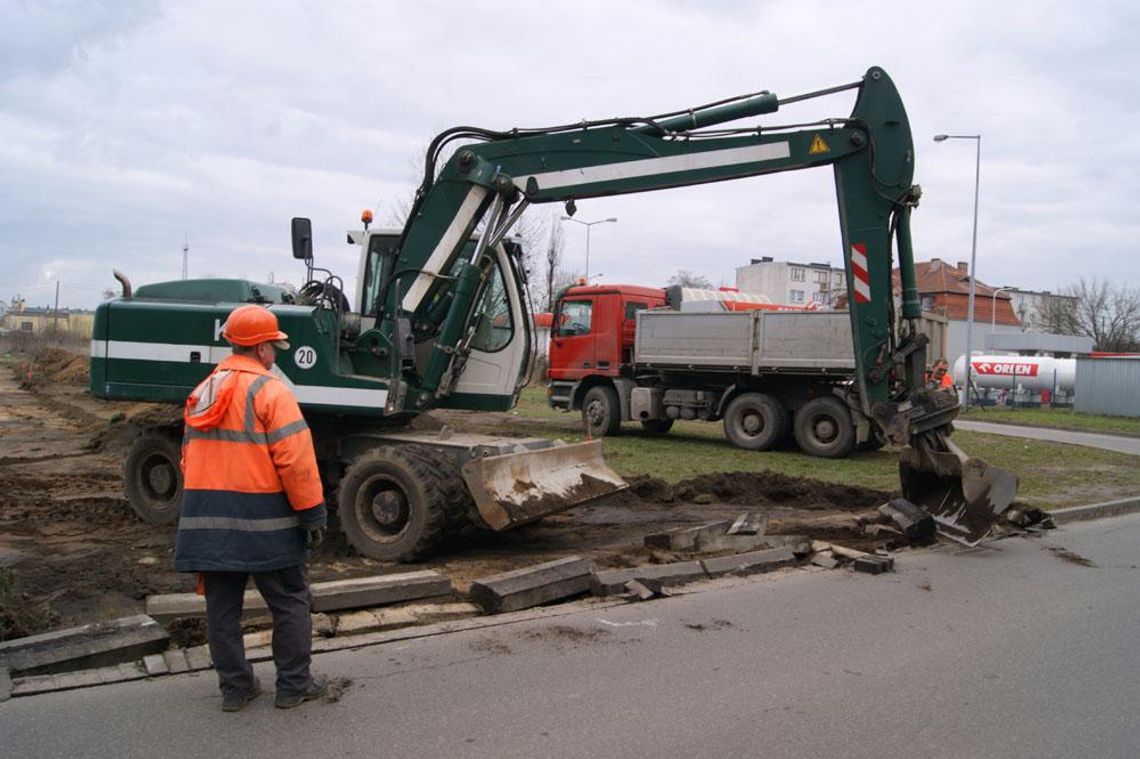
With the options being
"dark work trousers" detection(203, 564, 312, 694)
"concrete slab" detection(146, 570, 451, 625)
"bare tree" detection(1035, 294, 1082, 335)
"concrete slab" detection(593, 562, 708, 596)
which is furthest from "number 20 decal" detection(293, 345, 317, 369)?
"bare tree" detection(1035, 294, 1082, 335)

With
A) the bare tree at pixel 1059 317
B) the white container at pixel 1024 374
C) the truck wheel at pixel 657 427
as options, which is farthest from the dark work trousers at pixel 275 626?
the bare tree at pixel 1059 317

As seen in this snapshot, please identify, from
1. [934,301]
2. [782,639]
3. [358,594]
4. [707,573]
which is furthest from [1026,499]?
[934,301]

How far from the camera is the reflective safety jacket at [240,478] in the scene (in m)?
4.28

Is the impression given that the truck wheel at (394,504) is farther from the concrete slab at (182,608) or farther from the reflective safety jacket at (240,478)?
the reflective safety jacket at (240,478)

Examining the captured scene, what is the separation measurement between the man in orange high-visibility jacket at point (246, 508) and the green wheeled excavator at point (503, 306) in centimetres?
359

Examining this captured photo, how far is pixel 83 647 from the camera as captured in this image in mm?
4895

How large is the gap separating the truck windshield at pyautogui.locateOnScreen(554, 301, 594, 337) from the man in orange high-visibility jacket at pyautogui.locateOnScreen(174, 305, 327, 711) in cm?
1437

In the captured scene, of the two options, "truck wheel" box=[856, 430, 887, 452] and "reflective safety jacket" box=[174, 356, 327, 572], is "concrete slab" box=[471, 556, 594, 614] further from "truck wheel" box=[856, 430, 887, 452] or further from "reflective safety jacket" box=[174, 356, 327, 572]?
"truck wheel" box=[856, 430, 887, 452]

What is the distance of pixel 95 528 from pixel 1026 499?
10522mm

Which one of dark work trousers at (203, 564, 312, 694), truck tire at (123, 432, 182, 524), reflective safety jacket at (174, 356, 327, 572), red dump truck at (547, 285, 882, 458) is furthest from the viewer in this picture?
red dump truck at (547, 285, 882, 458)

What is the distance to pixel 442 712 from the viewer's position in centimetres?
446

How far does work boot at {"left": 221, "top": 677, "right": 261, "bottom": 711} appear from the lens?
4.40 m

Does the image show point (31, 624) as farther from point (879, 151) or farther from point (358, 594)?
point (879, 151)

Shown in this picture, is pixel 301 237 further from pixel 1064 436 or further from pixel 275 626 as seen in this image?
pixel 1064 436
